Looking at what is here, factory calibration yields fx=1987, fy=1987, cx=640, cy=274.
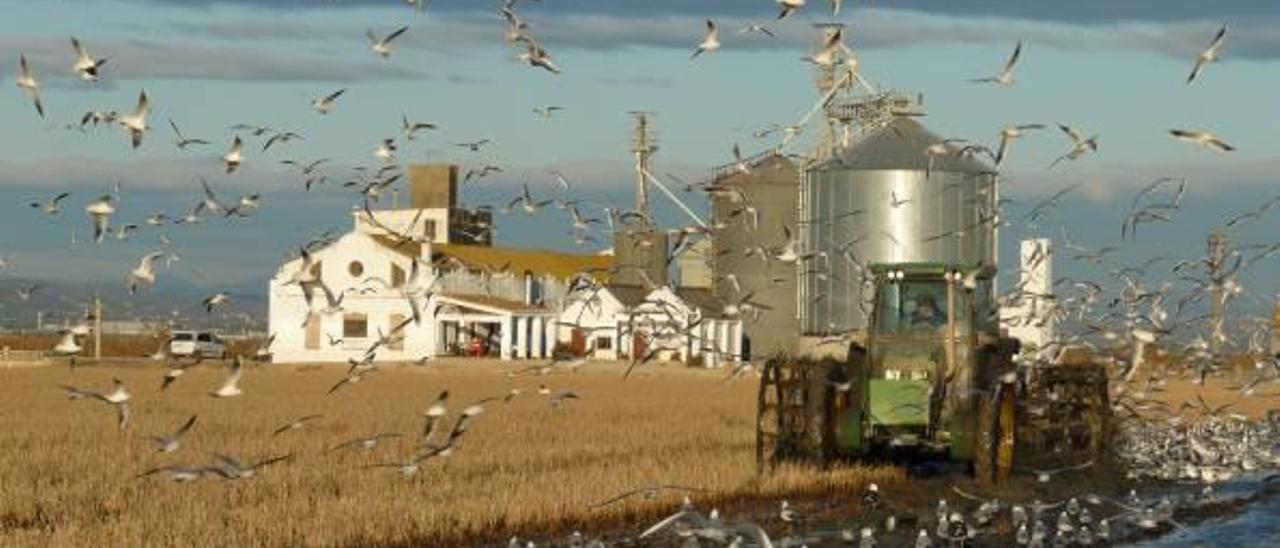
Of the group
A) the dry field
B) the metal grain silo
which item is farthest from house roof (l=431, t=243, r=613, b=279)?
the dry field

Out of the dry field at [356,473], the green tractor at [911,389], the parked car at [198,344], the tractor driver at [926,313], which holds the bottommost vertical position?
the dry field at [356,473]

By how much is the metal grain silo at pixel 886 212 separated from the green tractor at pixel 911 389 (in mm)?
32182

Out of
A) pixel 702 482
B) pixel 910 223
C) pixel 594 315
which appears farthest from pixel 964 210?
pixel 702 482

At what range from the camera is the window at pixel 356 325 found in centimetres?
8638

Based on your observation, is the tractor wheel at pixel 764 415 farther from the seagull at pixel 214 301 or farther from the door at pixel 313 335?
the door at pixel 313 335

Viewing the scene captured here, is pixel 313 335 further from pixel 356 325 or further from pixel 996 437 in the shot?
pixel 996 437

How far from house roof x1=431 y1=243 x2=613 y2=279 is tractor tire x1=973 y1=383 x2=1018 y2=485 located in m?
62.4

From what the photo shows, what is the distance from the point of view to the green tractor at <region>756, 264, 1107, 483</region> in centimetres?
2391

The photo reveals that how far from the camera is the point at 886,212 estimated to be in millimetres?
58656

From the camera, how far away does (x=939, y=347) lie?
24125 mm

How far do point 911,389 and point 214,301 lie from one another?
30.0ft

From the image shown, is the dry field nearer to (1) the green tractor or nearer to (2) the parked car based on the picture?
(1) the green tractor

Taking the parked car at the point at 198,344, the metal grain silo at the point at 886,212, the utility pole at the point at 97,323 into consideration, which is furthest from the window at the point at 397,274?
the metal grain silo at the point at 886,212

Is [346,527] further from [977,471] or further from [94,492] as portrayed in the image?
[977,471]
